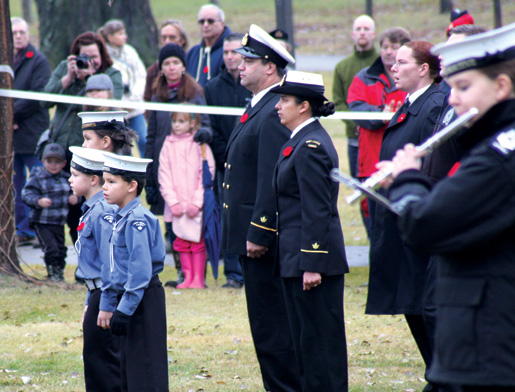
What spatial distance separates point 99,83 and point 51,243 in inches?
65.9

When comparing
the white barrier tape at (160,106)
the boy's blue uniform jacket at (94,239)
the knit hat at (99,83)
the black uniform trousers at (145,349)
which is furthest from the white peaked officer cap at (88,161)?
the knit hat at (99,83)

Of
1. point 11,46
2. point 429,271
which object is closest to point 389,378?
point 429,271

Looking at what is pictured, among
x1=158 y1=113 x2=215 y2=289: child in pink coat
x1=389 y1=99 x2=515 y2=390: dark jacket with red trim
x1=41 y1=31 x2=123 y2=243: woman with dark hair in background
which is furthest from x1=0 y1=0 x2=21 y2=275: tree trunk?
x1=389 y1=99 x2=515 y2=390: dark jacket with red trim

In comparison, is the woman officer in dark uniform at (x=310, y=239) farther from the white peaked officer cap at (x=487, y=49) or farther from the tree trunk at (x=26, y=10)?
the tree trunk at (x=26, y=10)

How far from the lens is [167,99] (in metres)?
8.65

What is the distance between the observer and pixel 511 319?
9.31 feet

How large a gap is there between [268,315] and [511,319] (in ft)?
8.49

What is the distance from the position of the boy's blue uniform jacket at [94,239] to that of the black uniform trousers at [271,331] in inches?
38.0

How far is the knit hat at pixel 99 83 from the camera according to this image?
8344 mm

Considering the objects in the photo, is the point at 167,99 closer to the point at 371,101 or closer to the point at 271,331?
the point at 371,101

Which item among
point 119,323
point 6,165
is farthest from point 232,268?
point 119,323

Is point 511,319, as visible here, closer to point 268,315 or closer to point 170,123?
point 268,315

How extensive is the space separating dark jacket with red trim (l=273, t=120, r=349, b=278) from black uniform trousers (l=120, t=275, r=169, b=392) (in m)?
0.77

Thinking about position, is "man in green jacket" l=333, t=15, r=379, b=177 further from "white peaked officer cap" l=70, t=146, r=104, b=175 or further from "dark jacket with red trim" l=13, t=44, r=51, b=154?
"white peaked officer cap" l=70, t=146, r=104, b=175
